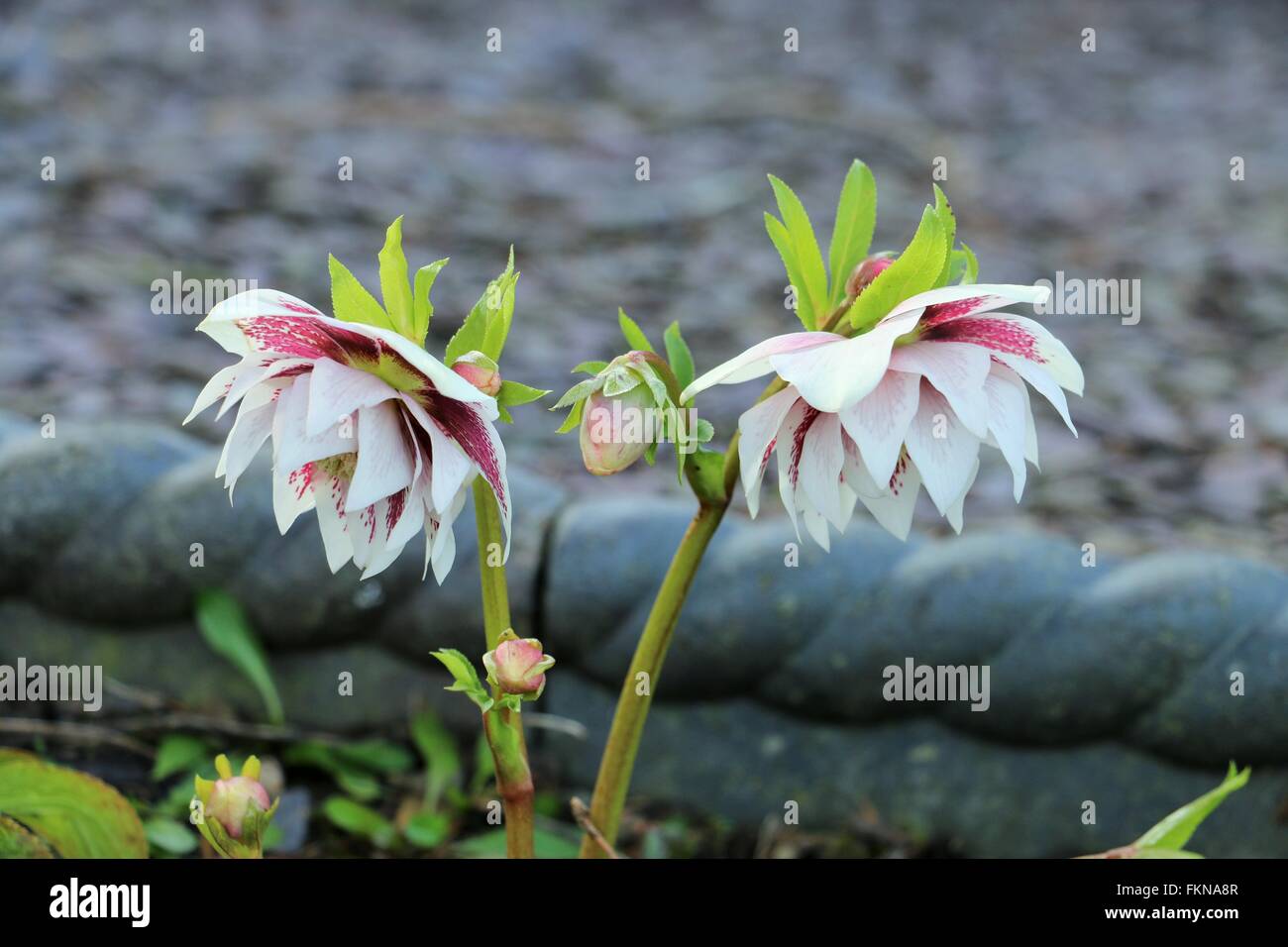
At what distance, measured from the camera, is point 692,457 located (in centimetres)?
51

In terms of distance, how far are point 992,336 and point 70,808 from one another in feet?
1.87

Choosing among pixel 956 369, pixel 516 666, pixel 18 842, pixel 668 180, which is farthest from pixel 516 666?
pixel 668 180

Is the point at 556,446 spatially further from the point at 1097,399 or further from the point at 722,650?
the point at 1097,399

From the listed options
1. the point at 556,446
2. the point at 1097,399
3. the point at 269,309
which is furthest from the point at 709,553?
the point at 1097,399

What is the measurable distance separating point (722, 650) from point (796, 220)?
0.62 m

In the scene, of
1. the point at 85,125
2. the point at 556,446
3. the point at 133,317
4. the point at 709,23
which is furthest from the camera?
the point at 709,23

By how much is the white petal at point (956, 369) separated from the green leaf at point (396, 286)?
209 millimetres

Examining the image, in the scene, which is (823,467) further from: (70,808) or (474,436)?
(70,808)

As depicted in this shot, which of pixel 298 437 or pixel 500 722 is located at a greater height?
pixel 298 437

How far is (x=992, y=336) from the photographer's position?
49 cm

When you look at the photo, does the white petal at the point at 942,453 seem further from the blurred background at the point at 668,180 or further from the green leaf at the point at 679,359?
the blurred background at the point at 668,180

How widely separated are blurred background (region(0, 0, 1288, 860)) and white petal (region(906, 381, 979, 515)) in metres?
0.82

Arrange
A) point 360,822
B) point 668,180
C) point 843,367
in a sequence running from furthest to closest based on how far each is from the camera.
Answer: point 668,180 < point 360,822 < point 843,367

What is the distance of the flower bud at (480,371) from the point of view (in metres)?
0.47
